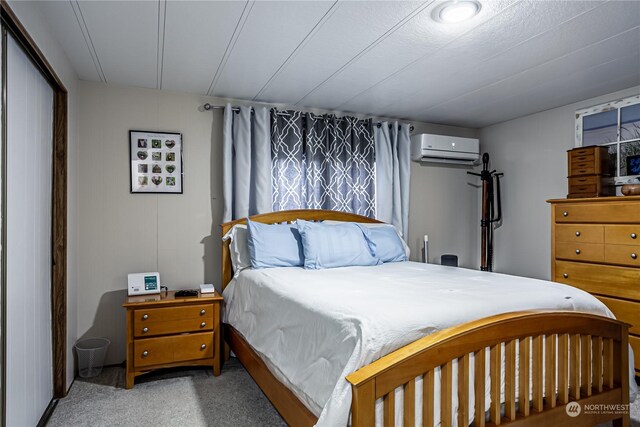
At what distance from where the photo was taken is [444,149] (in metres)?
4.29

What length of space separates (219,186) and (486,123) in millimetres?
3085

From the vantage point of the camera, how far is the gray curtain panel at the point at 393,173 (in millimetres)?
4043

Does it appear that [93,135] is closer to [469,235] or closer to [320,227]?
[320,227]

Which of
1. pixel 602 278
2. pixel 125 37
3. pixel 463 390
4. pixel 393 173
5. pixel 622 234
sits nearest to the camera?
pixel 463 390

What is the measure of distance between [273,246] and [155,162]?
124cm

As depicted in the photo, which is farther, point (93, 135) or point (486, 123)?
point (486, 123)

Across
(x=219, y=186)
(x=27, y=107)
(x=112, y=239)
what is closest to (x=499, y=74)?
(x=219, y=186)

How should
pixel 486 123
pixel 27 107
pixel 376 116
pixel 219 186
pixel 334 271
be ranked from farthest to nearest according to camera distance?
1. pixel 486 123
2. pixel 376 116
3. pixel 219 186
4. pixel 334 271
5. pixel 27 107

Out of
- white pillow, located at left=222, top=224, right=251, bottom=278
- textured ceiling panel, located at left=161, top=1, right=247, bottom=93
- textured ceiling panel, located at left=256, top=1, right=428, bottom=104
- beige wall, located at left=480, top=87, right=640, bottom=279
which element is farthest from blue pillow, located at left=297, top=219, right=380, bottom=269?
beige wall, located at left=480, top=87, right=640, bottom=279

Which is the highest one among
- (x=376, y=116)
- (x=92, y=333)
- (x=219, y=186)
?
(x=376, y=116)

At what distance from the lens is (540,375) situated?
1719 mm

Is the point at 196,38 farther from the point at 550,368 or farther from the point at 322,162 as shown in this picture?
the point at 550,368

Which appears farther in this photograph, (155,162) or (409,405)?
(155,162)

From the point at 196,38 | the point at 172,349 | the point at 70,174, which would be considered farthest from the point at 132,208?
the point at 196,38
